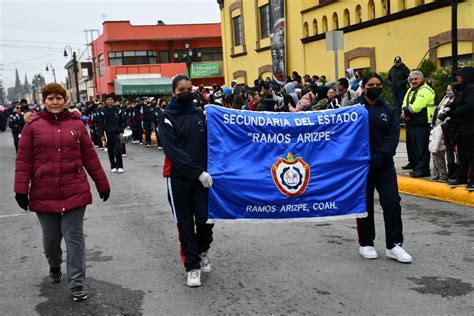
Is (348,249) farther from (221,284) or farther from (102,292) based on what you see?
(102,292)

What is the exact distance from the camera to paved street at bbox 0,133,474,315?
465 centimetres

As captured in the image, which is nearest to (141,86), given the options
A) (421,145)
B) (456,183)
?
(421,145)

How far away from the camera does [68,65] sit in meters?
93.2

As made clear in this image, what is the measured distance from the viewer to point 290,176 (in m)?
5.68

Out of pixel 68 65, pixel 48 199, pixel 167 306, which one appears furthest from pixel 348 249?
pixel 68 65

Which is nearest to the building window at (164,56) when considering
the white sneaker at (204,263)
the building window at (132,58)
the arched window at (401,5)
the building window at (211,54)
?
the building window at (132,58)

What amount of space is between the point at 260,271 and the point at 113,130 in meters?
9.50

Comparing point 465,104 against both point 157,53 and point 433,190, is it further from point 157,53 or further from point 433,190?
point 157,53

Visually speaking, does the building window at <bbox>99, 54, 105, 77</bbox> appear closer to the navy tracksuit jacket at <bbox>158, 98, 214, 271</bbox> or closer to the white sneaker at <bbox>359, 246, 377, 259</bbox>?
the navy tracksuit jacket at <bbox>158, 98, 214, 271</bbox>

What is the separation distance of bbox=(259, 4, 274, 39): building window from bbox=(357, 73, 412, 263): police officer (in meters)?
22.0

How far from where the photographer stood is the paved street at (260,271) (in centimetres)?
465

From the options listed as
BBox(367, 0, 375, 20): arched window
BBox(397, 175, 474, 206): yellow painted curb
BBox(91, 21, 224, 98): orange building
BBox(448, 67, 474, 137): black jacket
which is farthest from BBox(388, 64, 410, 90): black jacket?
BBox(91, 21, 224, 98): orange building

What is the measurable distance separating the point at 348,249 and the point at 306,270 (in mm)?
870

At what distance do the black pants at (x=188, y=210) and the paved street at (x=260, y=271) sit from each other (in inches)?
11.3
